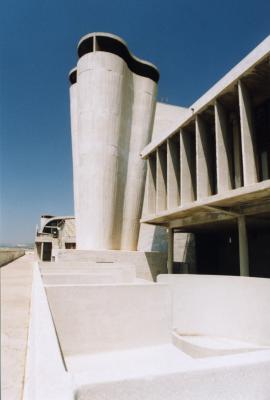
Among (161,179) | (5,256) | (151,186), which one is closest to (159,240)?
(151,186)

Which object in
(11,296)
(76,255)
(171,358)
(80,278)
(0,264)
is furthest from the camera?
(76,255)

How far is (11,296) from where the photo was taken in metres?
7.62

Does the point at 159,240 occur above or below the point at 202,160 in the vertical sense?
below

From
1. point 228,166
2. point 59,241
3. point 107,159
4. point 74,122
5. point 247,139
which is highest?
point 74,122

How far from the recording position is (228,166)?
13531mm

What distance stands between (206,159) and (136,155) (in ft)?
35.9

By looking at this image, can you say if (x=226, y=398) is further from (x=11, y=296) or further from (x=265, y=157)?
(x=265, y=157)

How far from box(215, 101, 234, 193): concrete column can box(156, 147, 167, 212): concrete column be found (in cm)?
613

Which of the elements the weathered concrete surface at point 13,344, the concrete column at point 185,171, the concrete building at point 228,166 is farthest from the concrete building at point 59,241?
the weathered concrete surface at point 13,344

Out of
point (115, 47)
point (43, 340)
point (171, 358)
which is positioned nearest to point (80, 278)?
point (171, 358)

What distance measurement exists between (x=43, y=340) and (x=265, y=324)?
9798 mm

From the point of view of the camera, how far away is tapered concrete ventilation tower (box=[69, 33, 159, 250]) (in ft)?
75.0

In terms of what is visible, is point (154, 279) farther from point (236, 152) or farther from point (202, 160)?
point (236, 152)

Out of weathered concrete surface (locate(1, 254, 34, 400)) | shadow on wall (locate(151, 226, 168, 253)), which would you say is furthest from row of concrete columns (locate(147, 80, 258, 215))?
weathered concrete surface (locate(1, 254, 34, 400))
